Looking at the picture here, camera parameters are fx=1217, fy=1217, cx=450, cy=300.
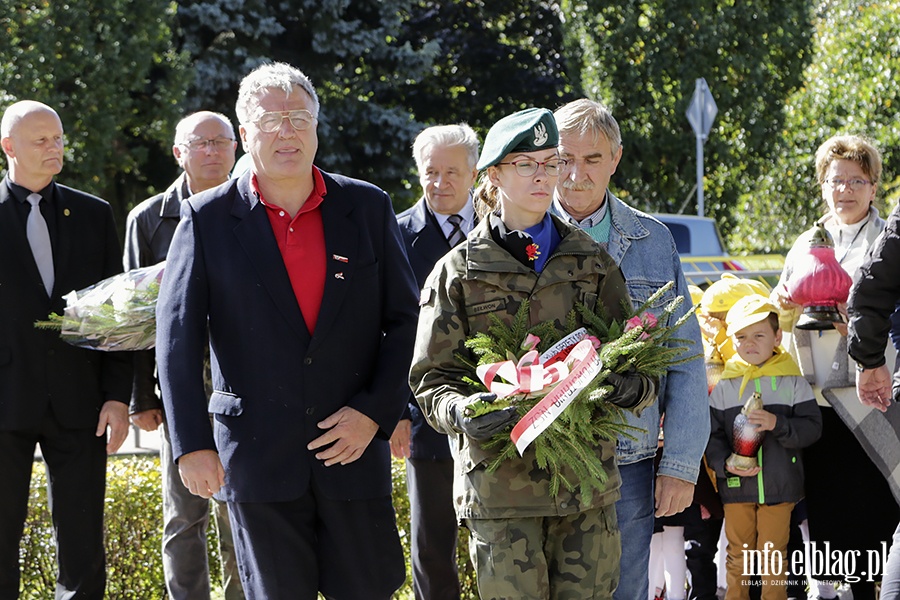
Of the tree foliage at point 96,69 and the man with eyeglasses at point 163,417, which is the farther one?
the tree foliage at point 96,69

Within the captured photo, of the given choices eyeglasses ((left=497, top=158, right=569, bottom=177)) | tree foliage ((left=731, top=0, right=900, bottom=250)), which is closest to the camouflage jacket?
eyeglasses ((left=497, top=158, right=569, bottom=177))

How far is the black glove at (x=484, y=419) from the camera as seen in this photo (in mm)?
3412

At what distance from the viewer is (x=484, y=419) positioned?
11.2ft

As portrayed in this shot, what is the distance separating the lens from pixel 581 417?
3.51m

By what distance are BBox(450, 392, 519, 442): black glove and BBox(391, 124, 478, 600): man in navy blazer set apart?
2093 mm

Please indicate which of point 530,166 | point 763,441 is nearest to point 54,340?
point 530,166

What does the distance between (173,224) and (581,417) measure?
9.83ft

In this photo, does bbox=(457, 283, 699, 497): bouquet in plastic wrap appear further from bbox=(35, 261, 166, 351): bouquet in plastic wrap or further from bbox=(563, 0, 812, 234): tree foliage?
bbox=(563, 0, 812, 234): tree foliage

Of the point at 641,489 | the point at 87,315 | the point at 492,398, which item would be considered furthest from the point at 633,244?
the point at 87,315

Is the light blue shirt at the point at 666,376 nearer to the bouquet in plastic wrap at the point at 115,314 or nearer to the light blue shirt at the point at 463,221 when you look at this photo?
the light blue shirt at the point at 463,221

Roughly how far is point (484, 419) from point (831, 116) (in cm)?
2329

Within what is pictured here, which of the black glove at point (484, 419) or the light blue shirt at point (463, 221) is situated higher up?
the light blue shirt at point (463, 221)

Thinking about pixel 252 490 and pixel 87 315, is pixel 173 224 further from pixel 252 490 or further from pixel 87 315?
pixel 252 490

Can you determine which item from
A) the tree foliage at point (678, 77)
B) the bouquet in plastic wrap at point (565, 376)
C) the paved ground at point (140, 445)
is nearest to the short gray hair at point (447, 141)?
the bouquet in plastic wrap at point (565, 376)
